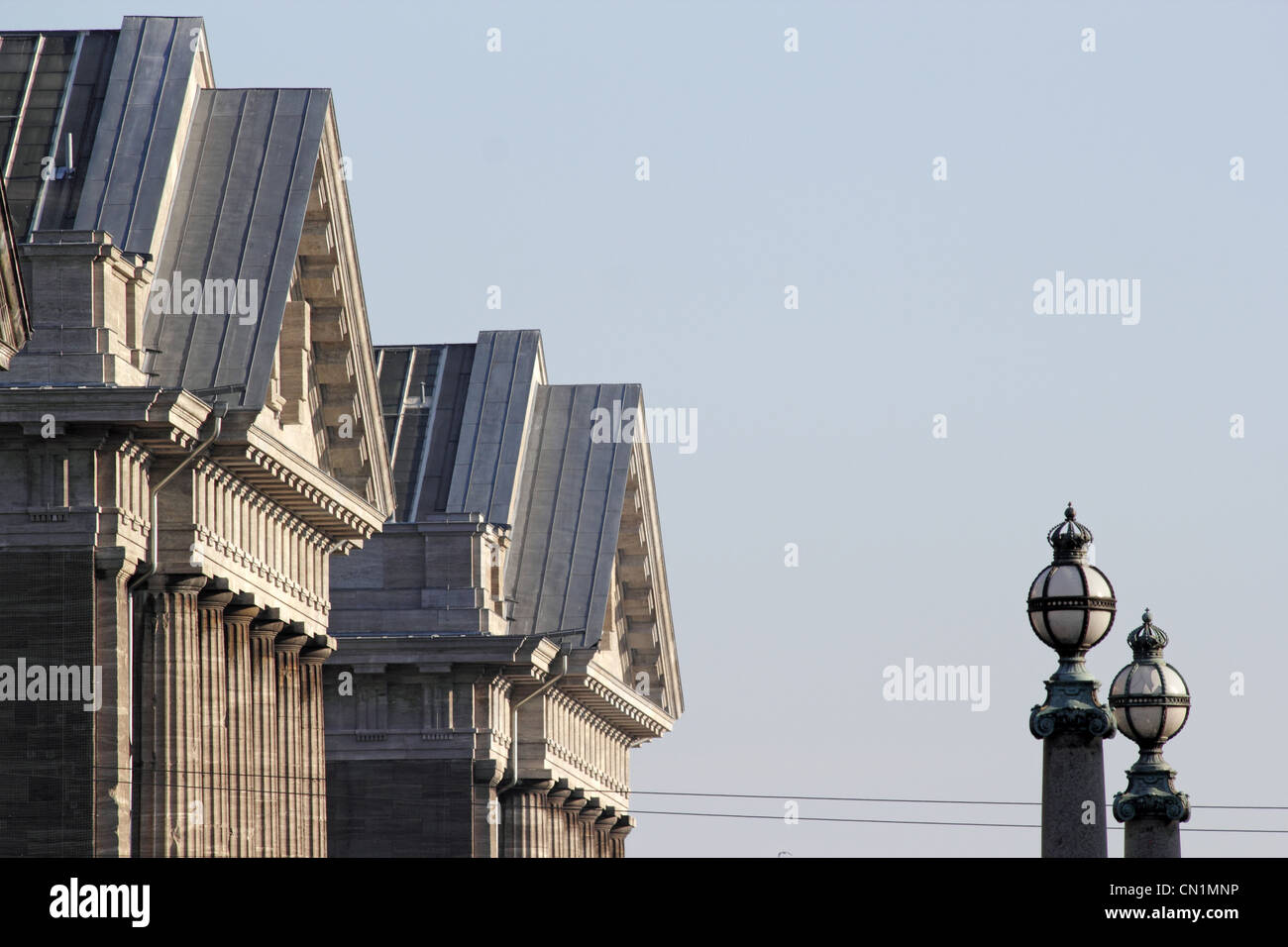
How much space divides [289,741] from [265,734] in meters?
1.85

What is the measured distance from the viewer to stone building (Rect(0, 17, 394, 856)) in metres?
43.6

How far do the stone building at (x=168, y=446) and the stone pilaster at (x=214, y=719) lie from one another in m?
0.05

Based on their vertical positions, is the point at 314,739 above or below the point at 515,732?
below

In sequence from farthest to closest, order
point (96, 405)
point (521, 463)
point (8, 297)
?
point (521, 463), point (96, 405), point (8, 297)

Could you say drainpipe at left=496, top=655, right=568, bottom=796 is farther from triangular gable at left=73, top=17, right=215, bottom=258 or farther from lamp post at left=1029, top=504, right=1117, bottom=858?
lamp post at left=1029, top=504, right=1117, bottom=858

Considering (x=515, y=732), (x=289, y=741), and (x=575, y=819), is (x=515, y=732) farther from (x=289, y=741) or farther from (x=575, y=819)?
(x=289, y=741)

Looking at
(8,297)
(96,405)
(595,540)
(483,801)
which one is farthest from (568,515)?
(8,297)

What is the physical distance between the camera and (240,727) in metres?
49.2

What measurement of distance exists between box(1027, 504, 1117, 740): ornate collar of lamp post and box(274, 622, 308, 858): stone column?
96.7ft

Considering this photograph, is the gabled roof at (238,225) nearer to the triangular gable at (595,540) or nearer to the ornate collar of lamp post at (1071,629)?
the triangular gable at (595,540)

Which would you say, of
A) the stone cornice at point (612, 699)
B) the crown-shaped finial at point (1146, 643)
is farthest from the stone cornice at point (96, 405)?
the stone cornice at point (612, 699)

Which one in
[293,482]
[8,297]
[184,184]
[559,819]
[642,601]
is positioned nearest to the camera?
[8,297]

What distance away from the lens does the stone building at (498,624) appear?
6712cm
